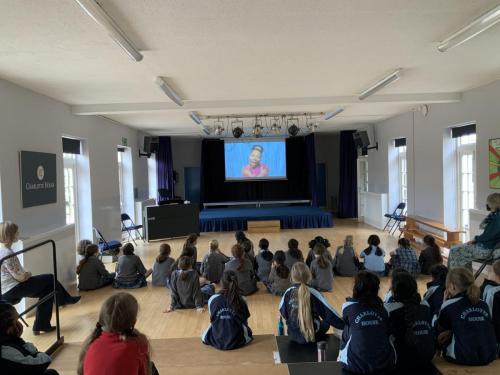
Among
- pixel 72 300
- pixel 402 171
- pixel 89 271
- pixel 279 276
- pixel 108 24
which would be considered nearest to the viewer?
pixel 108 24

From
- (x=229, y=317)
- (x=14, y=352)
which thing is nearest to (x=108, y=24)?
(x=14, y=352)

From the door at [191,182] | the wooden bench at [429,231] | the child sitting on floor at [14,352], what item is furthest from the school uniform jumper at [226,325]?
the door at [191,182]

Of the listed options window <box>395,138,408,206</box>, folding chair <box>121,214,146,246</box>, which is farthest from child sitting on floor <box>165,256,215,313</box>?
window <box>395,138,408,206</box>

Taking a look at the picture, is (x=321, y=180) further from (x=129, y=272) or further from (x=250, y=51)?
(x=250, y=51)

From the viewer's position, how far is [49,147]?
19.6 feet

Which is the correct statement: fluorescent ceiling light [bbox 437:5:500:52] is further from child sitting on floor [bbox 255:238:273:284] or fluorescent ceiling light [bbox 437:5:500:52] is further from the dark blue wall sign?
the dark blue wall sign

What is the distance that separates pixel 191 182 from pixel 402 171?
754 cm

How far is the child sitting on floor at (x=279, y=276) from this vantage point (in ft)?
16.9

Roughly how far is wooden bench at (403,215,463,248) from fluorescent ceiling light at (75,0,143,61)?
6.09 m

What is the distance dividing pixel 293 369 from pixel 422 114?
7287 mm

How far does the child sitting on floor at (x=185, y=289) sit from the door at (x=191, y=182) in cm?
974

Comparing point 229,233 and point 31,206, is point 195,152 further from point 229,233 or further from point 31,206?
point 31,206

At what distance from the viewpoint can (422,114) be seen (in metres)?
8.41

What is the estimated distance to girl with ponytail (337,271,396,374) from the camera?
94.5 inches
